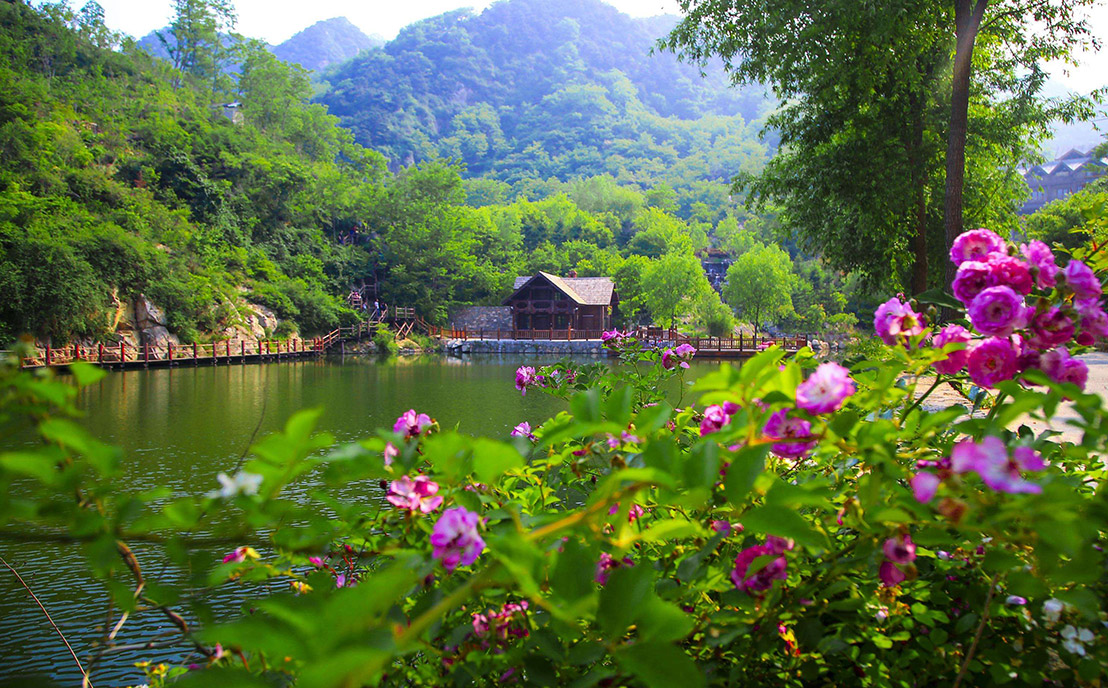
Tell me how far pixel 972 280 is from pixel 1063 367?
180 millimetres

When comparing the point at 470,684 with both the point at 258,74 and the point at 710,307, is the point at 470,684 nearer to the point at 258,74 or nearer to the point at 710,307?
the point at 710,307

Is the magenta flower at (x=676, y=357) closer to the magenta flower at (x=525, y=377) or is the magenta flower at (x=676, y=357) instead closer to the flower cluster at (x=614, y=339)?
the flower cluster at (x=614, y=339)

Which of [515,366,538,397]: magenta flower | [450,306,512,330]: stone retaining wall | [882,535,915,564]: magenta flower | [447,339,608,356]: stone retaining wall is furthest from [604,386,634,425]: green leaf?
[450,306,512,330]: stone retaining wall

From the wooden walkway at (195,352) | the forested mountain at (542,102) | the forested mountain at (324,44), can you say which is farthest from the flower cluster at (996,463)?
the forested mountain at (324,44)

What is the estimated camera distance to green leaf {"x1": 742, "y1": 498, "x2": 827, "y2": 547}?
68 centimetres

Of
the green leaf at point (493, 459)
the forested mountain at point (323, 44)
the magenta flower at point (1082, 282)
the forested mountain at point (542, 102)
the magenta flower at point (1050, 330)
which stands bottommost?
the green leaf at point (493, 459)

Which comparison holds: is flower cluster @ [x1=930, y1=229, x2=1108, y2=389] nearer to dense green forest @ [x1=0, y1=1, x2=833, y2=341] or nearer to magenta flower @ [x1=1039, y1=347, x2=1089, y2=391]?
magenta flower @ [x1=1039, y1=347, x2=1089, y2=391]

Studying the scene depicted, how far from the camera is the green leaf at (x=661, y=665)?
23.4 inches

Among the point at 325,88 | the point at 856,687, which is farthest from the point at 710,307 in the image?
the point at 325,88

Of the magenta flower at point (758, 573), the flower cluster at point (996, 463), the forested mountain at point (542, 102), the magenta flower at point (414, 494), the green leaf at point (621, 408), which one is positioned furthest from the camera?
the forested mountain at point (542, 102)

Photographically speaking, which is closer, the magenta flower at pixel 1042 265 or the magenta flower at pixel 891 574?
the magenta flower at pixel 891 574

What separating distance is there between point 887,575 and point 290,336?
3569cm

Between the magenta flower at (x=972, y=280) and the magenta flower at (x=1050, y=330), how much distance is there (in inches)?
3.4

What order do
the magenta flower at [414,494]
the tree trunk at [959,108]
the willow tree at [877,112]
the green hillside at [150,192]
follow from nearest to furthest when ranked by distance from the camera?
the magenta flower at [414,494], the tree trunk at [959,108], the willow tree at [877,112], the green hillside at [150,192]
